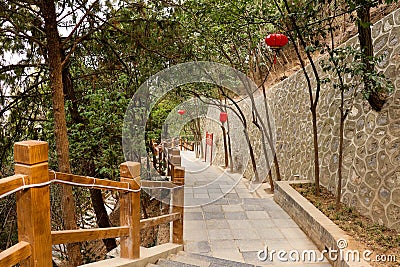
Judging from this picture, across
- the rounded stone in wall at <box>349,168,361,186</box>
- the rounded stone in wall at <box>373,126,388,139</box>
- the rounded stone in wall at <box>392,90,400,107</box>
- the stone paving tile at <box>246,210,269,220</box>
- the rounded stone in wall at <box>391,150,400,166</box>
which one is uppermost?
the rounded stone in wall at <box>392,90,400,107</box>

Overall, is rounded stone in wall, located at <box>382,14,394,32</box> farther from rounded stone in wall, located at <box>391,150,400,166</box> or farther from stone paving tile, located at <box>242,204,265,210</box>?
stone paving tile, located at <box>242,204,265,210</box>

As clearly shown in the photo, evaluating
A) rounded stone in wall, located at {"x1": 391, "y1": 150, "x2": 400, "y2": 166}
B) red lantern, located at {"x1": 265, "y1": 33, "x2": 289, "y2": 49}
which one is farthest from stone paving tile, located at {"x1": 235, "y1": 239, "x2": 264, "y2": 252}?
red lantern, located at {"x1": 265, "y1": 33, "x2": 289, "y2": 49}

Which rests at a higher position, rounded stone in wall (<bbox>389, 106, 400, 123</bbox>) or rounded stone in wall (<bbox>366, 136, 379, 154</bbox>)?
rounded stone in wall (<bbox>389, 106, 400, 123</bbox>)

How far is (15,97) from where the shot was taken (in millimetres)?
3252

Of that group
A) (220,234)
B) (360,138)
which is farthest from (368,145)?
(220,234)

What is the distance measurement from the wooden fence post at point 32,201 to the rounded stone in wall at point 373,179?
10.5 feet

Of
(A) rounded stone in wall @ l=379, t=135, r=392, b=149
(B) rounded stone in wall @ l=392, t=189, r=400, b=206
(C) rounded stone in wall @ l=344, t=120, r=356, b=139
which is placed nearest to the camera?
(B) rounded stone in wall @ l=392, t=189, r=400, b=206

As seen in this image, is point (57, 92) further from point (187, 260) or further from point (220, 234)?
point (220, 234)

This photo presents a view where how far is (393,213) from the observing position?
3016 mm

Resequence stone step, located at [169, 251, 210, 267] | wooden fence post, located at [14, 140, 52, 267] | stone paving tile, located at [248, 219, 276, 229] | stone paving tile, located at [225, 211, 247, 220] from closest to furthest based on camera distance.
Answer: wooden fence post, located at [14, 140, 52, 267]
stone step, located at [169, 251, 210, 267]
stone paving tile, located at [248, 219, 276, 229]
stone paving tile, located at [225, 211, 247, 220]

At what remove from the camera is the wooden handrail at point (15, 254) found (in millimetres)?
1189

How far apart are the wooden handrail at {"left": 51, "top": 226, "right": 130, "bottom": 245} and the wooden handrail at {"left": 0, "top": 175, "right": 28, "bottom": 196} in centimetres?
39

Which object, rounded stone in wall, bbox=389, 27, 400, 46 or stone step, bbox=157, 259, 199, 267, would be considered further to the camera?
rounded stone in wall, bbox=389, 27, 400, 46

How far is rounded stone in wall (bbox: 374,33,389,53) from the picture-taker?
143 inches
